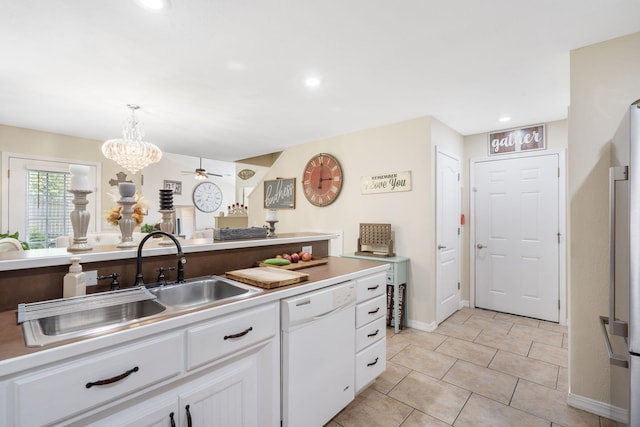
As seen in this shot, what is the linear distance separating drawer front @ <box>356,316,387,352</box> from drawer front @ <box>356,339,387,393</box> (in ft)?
0.13

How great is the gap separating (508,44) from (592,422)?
2528mm

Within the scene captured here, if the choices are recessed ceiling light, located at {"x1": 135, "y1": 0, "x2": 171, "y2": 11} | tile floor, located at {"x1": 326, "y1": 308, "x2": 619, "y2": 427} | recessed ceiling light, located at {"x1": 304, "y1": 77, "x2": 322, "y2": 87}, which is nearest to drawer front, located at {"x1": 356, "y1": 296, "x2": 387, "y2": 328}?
tile floor, located at {"x1": 326, "y1": 308, "x2": 619, "y2": 427}

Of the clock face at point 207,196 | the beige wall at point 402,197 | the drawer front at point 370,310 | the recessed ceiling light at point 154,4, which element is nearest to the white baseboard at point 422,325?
the beige wall at point 402,197

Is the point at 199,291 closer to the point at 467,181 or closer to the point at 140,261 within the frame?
the point at 140,261

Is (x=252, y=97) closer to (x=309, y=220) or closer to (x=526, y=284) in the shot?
(x=309, y=220)

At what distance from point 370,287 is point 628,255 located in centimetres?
132

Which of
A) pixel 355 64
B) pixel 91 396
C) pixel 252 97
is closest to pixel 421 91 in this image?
pixel 355 64

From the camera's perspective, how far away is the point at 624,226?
131 centimetres

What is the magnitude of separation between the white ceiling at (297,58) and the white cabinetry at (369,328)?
1652 mm

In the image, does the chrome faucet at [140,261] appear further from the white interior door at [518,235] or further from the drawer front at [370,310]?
the white interior door at [518,235]

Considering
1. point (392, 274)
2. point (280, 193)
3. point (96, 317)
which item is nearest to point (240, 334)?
point (96, 317)

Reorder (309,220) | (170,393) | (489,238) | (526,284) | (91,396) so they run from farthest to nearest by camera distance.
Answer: (309,220)
(489,238)
(526,284)
(170,393)
(91,396)

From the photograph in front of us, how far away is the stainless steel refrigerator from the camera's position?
1160mm

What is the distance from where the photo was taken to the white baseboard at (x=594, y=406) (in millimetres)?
1854
